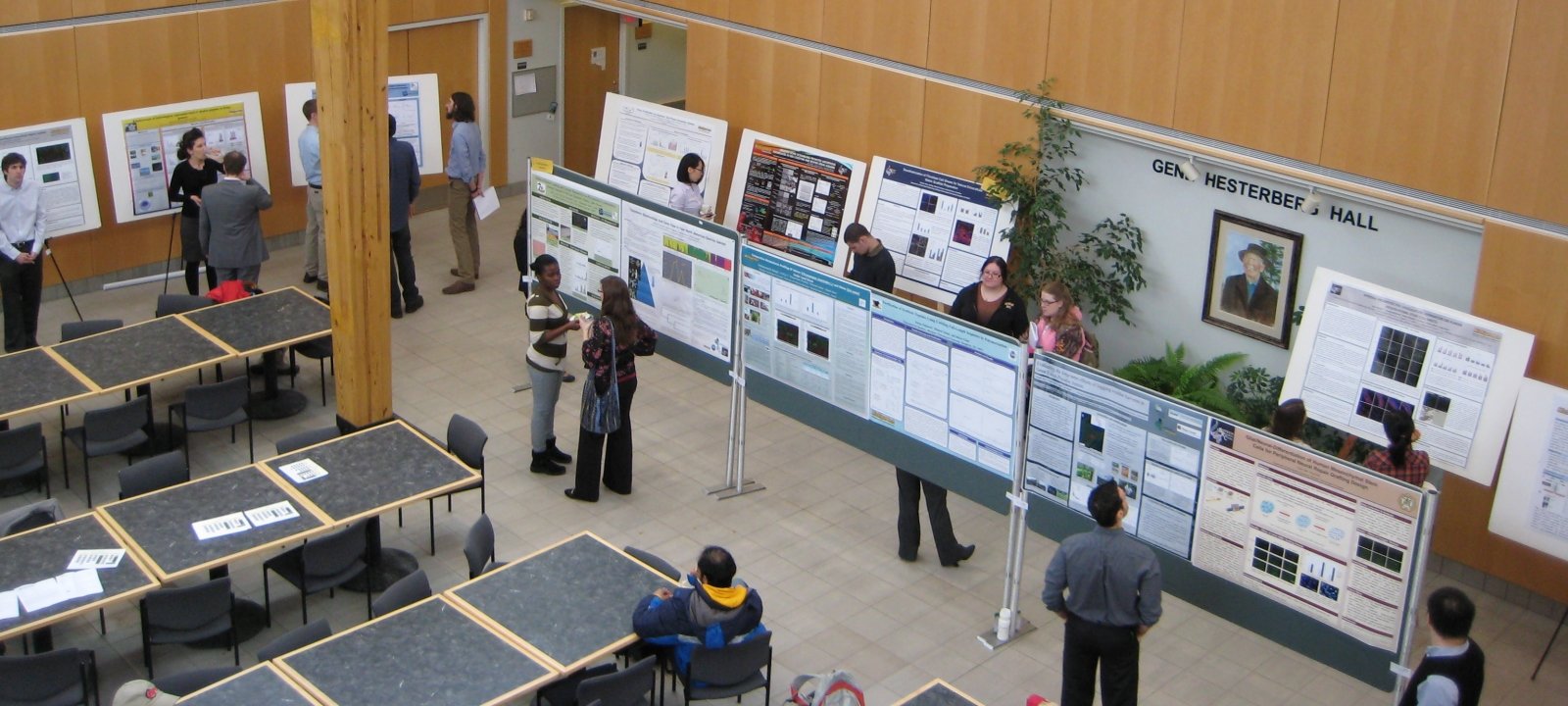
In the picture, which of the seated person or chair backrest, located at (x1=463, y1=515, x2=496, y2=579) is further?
chair backrest, located at (x1=463, y1=515, x2=496, y2=579)

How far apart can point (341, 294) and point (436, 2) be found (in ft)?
19.1

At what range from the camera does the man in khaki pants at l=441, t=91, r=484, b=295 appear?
13.4 meters

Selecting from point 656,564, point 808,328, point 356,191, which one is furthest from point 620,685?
point 356,191

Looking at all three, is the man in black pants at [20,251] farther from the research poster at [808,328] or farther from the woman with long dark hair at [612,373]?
the research poster at [808,328]

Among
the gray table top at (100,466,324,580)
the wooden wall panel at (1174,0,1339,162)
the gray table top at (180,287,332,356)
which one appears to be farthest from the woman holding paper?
the wooden wall panel at (1174,0,1339,162)

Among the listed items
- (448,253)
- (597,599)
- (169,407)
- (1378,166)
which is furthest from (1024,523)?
(448,253)

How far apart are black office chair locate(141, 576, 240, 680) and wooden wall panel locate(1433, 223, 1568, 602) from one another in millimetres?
7098

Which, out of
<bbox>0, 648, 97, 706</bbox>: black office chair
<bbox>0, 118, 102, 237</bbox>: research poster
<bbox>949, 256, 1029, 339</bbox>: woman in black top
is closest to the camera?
<bbox>0, 648, 97, 706</bbox>: black office chair

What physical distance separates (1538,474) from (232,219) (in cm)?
929

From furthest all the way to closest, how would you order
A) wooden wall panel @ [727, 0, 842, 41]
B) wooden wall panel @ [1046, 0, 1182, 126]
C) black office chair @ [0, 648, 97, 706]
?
wooden wall panel @ [727, 0, 842, 41], wooden wall panel @ [1046, 0, 1182, 126], black office chair @ [0, 648, 97, 706]

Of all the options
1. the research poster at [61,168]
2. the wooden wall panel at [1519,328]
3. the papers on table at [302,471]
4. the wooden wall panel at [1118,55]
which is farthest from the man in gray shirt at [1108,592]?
the research poster at [61,168]

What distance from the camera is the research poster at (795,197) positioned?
12.6 meters

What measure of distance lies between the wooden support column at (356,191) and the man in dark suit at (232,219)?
2216 millimetres

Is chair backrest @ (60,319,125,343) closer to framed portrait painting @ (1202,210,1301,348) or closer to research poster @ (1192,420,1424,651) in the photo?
research poster @ (1192,420,1424,651)
